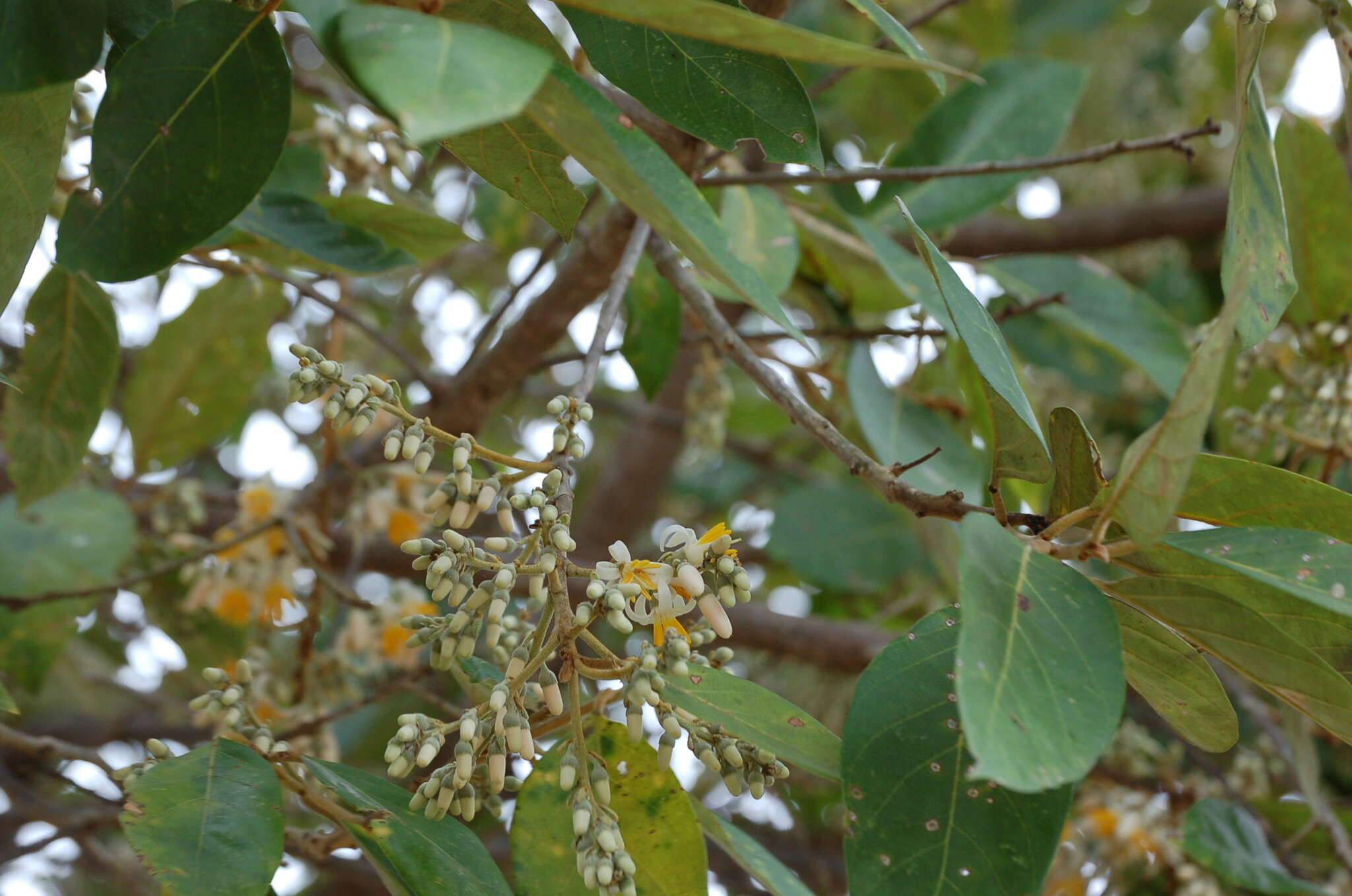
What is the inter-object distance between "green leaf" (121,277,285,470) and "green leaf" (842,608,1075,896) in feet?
4.69

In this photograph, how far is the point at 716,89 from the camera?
811 millimetres

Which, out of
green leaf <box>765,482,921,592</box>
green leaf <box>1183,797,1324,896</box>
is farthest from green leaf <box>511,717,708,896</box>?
green leaf <box>765,482,921,592</box>

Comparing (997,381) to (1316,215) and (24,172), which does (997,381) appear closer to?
(24,172)

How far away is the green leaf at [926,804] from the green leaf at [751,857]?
15 centimetres

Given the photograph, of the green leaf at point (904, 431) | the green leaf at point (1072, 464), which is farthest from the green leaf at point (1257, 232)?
the green leaf at point (904, 431)

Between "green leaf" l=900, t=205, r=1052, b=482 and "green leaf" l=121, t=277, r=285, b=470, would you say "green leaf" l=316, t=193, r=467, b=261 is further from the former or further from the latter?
"green leaf" l=121, t=277, r=285, b=470

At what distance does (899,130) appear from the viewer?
2766 mm

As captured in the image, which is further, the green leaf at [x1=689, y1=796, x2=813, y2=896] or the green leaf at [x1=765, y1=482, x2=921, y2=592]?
the green leaf at [x1=765, y1=482, x2=921, y2=592]

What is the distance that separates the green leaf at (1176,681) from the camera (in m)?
0.75

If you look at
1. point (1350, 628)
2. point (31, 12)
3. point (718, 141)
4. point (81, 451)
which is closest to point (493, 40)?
point (718, 141)

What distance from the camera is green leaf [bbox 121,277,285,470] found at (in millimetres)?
1858

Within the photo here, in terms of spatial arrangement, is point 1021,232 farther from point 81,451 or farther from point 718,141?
point 81,451

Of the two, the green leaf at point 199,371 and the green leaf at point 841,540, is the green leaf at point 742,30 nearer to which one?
the green leaf at point 199,371

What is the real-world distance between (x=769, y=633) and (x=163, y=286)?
4.58 ft
